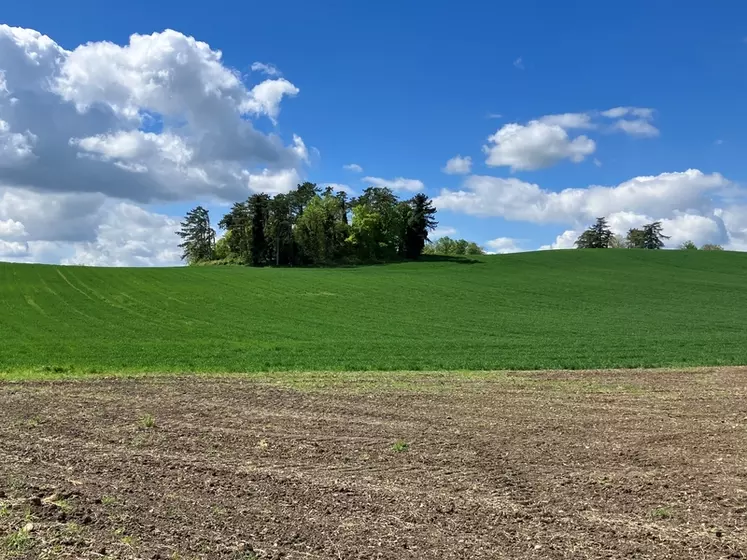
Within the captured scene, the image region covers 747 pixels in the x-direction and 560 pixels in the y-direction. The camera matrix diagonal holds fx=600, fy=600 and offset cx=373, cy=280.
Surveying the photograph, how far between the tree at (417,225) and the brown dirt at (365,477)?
7977 cm

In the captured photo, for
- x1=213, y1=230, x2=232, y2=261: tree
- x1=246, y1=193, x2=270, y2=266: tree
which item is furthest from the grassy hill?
x1=213, y1=230, x2=232, y2=261: tree

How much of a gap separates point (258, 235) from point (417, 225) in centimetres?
2413

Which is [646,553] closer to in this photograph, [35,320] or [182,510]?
[182,510]

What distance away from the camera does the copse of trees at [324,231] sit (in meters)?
87.2

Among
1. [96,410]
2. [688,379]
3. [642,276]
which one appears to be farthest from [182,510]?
[642,276]

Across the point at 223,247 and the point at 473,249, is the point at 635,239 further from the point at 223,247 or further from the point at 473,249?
the point at 223,247

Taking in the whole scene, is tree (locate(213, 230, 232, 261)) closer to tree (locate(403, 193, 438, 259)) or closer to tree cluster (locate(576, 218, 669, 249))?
tree (locate(403, 193, 438, 259))

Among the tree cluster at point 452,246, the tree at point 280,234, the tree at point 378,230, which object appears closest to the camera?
the tree at point 280,234

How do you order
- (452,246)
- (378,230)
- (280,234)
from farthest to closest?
(452,246) → (378,230) → (280,234)

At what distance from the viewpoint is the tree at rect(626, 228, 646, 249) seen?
137m

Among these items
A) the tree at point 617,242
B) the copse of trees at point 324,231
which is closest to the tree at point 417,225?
the copse of trees at point 324,231

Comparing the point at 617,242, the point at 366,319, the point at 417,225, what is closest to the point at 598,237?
the point at 617,242

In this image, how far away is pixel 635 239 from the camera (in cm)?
13862

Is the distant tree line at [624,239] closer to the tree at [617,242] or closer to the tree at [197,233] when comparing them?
the tree at [617,242]
